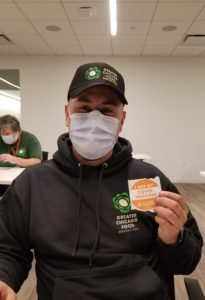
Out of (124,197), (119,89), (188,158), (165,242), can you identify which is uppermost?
(119,89)

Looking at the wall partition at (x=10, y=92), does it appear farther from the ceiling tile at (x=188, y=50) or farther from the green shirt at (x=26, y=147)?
the green shirt at (x=26, y=147)

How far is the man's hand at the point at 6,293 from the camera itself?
0.91 metres

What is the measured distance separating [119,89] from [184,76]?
21.2 feet

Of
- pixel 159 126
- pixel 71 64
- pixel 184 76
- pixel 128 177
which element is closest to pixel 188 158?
pixel 159 126

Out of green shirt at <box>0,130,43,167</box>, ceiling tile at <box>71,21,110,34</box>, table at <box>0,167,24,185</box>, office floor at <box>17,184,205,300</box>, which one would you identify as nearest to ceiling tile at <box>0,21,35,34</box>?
ceiling tile at <box>71,21,110,34</box>

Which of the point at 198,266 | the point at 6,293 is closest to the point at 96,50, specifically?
the point at 198,266

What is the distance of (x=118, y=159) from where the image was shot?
1.22 meters

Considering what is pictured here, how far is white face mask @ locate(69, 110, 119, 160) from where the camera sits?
123cm

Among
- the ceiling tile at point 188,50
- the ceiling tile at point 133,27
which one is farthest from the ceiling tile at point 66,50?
the ceiling tile at point 188,50

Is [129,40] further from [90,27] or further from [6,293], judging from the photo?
[6,293]

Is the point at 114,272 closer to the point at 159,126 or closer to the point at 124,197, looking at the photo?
the point at 124,197

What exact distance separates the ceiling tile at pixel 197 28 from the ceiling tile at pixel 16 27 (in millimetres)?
2771

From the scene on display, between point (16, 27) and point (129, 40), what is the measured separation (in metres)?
2.13

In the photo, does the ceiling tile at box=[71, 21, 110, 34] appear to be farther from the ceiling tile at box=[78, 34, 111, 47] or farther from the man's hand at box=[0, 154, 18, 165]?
the man's hand at box=[0, 154, 18, 165]
